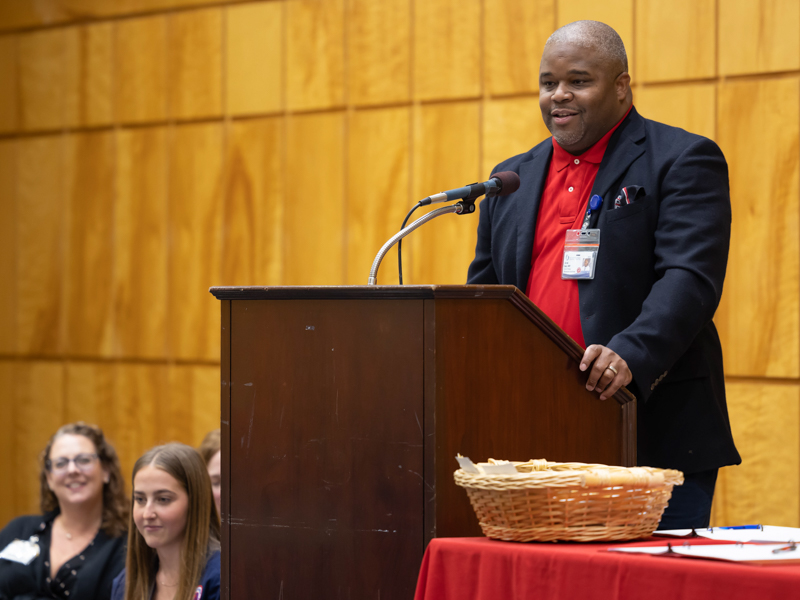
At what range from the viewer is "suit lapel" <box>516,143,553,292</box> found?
2082 millimetres

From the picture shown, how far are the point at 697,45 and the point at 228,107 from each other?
235 cm

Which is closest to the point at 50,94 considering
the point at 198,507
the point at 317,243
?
the point at 317,243

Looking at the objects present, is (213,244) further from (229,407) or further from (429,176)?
(229,407)

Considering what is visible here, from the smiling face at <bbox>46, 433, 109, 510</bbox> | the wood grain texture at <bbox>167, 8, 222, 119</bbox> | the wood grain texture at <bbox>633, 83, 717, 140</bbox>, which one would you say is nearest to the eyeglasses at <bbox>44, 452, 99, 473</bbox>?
the smiling face at <bbox>46, 433, 109, 510</bbox>

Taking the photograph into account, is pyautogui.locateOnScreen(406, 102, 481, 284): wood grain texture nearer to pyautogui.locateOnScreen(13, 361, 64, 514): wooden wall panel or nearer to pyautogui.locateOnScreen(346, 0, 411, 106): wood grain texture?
pyautogui.locateOnScreen(346, 0, 411, 106): wood grain texture

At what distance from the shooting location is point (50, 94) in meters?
5.46

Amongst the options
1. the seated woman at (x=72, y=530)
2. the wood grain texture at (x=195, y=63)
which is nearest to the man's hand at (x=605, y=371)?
the seated woman at (x=72, y=530)

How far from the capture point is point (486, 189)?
1.87 meters

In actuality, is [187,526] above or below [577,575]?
below

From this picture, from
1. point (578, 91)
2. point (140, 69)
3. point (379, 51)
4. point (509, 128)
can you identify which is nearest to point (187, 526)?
point (578, 91)

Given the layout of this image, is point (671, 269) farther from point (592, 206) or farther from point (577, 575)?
point (577, 575)

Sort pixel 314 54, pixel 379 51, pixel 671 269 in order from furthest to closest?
pixel 314 54
pixel 379 51
pixel 671 269

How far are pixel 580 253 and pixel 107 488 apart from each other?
2.15 metres

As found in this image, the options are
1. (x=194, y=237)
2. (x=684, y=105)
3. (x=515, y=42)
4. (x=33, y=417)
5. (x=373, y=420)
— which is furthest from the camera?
(x=33, y=417)
